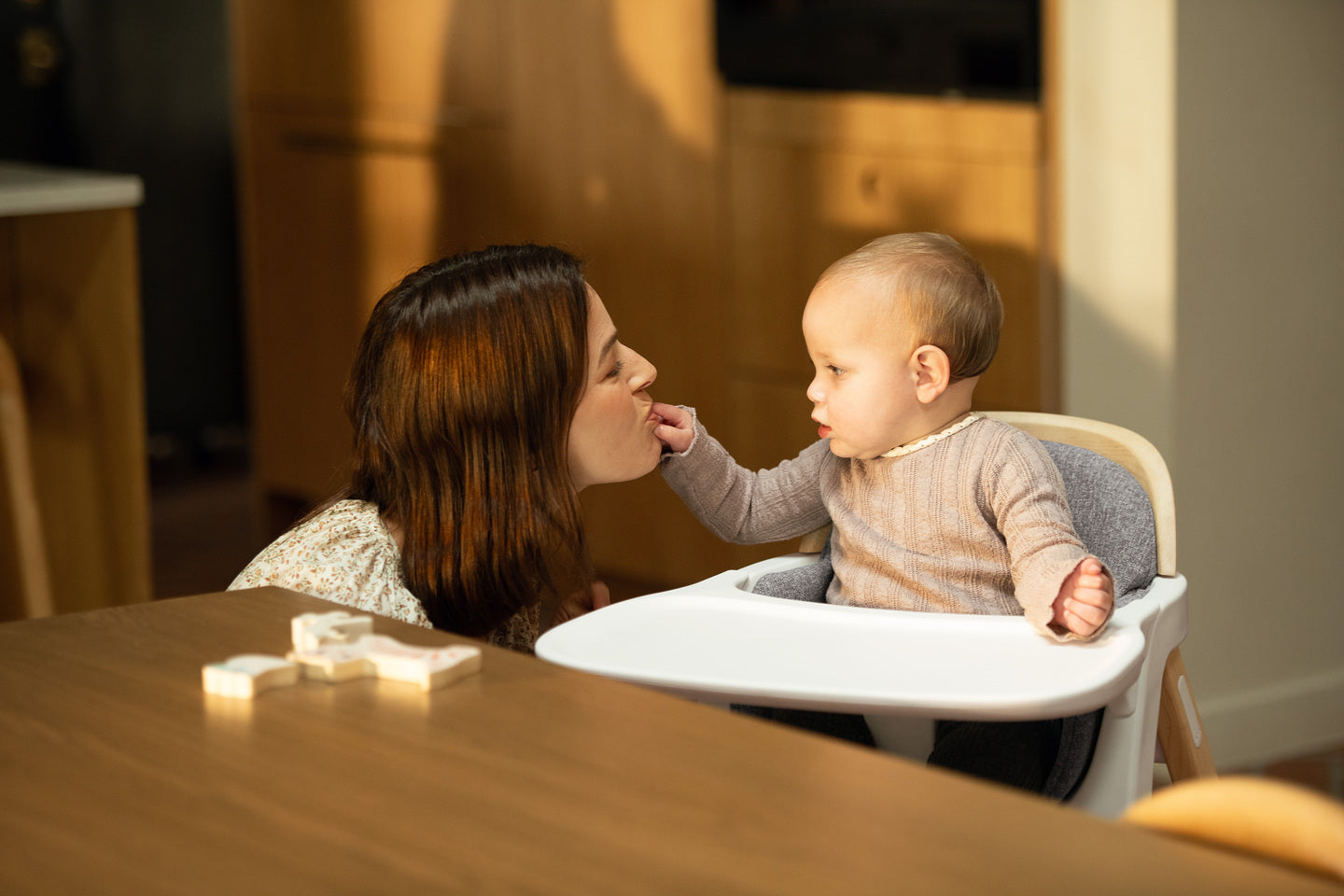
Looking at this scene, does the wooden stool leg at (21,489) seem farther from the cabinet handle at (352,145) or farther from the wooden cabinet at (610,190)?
the cabinet handle at (352,145)

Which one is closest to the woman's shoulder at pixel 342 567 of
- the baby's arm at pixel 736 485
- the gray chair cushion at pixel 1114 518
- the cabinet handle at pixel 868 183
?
the baby's arm at pixel 736 485

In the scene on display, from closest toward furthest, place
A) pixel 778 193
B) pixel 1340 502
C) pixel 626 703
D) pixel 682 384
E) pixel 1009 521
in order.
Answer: pixel 626 703, pixel 1009 521, pixel 1340 502, pixel 778 193, pixel 682 384

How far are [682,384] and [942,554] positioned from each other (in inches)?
72.9

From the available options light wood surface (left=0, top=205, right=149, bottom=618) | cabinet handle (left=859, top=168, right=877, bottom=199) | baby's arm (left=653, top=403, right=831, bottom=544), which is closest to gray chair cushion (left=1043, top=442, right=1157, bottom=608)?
baby's arm (left=653, top=403, right=831, bottom=544)

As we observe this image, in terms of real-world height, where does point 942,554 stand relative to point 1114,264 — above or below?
below

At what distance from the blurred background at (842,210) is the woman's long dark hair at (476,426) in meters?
0.22

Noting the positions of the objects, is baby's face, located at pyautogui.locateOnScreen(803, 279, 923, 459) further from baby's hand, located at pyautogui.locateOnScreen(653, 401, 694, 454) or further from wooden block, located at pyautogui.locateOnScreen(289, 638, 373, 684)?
wooden block, located at pyautogui.locateOnScreen(289, 638, 373, 684)

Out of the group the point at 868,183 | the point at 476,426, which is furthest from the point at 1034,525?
the point at 868,183

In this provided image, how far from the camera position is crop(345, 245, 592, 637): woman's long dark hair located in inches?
52.4

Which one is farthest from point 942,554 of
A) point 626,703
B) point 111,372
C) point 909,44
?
point 111,372

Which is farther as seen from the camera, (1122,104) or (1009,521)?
(1122,104)

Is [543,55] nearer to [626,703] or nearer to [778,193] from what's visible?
[778,193]

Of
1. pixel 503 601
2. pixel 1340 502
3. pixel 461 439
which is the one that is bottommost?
pixel 1340 502

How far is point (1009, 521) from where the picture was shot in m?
1.28
